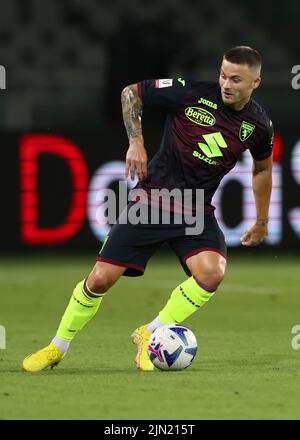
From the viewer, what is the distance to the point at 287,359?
27.5 feet

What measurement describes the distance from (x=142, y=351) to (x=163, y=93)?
1.68 meters

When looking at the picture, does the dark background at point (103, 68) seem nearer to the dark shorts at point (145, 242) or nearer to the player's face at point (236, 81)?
the dark shorts at point (145, 242)

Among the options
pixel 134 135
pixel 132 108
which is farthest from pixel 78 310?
pixel 132 108

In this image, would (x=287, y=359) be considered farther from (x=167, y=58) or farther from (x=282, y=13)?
(x=282, y=13)

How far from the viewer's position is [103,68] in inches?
795

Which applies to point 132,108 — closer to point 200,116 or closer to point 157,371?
point 200,116

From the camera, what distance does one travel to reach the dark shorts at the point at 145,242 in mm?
7871

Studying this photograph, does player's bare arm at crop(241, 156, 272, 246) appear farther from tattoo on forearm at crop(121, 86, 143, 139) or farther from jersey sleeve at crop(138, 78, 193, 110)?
tattoo on forearm at crop(121, 86, 143, 139)

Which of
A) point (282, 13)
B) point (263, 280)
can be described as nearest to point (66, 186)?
point (263, 280)

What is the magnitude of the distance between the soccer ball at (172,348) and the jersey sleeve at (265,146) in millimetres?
1286

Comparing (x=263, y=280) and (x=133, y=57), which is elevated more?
(x=133, y=57)

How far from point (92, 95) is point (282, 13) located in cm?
515

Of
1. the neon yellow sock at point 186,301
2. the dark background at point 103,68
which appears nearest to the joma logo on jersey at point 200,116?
the neon yellow sock at point 186,301

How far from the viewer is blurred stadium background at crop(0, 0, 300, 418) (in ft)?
53.1
